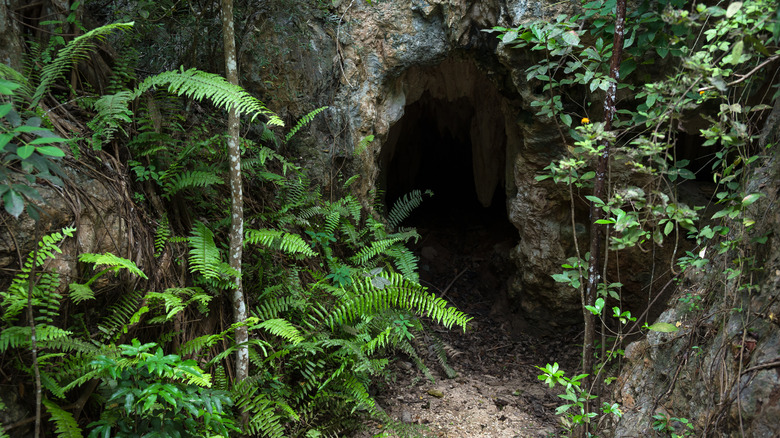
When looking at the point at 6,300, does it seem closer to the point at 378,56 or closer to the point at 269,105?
the point at 269,105

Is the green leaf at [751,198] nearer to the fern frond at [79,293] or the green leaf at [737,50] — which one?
the green leaf at [737,50]

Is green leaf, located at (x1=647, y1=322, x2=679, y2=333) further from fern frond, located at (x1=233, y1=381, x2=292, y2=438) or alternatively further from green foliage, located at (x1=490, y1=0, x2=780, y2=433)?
fern frond, located at (x1=233, y1=381, x2=292, y2=438)

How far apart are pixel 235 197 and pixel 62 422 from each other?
1514 mm

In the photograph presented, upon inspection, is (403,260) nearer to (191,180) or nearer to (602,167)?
(191,180)

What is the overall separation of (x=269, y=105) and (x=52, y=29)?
177 centimetres

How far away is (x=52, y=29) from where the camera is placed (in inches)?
125

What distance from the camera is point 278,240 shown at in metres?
3.61

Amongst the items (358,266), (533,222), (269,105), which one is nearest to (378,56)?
(269,105)

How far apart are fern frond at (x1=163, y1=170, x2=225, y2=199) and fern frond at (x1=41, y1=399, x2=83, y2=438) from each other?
142 centimetres

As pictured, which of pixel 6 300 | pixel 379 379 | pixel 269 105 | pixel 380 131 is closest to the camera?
pixel 6 300

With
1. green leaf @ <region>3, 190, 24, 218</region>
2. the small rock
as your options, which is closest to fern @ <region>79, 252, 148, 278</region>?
green leaf @ <region>3, 190, 24, 218</region>

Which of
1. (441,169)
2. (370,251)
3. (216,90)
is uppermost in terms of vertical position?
(216,90)

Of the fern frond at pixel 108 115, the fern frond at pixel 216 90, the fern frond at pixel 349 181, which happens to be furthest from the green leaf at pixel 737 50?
the fern frond at pixel 349 181

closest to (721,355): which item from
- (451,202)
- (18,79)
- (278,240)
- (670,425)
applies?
(670,425)
